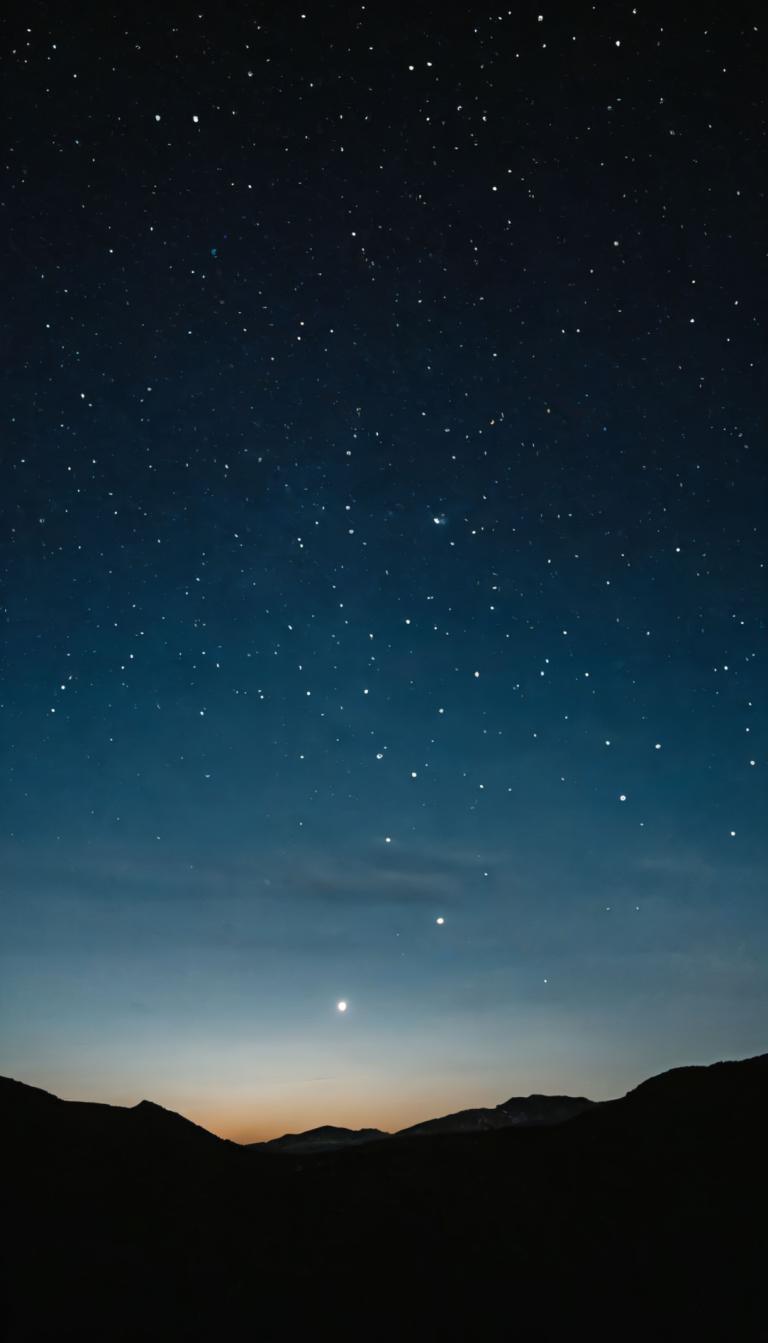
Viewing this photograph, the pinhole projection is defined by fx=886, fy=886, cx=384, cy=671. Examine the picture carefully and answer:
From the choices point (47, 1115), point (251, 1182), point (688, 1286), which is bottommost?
point (688, 1286)

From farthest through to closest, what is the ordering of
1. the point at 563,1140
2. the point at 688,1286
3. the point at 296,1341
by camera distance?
the point at 563,1140, the point at 688,1286, the point at 296,1341

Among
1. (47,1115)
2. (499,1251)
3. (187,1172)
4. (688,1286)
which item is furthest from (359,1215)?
(47,1115)

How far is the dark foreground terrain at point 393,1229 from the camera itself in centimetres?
2286

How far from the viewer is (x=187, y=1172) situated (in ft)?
110

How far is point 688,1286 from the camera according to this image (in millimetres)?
25688

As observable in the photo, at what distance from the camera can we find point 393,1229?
28766mm

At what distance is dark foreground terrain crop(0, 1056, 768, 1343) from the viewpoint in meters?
22.9

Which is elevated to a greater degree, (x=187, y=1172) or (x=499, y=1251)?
(x=187, y=1172)

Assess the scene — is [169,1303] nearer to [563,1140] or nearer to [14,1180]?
[14,1180]

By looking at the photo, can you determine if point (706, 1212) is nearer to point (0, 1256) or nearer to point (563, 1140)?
point (563, 1140)

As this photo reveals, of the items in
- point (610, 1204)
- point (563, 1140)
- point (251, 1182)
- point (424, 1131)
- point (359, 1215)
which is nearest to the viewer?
point (359, 1215)

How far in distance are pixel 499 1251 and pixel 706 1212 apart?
25.3 feet

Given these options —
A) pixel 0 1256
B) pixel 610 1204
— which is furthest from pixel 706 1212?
pixel 0 1256

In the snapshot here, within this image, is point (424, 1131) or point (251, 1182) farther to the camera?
point (424, 1131)
